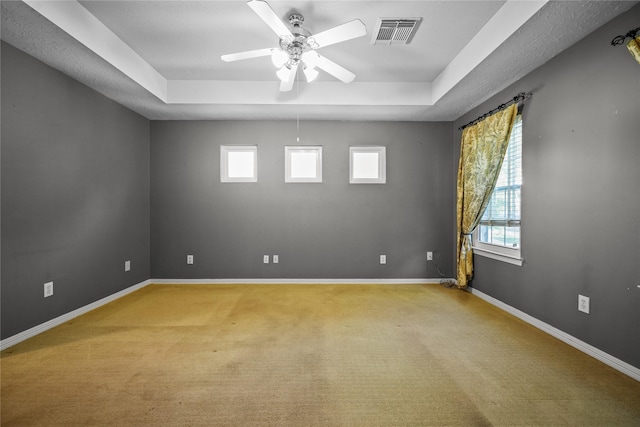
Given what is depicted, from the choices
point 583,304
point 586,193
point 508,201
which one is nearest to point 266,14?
point 586,193

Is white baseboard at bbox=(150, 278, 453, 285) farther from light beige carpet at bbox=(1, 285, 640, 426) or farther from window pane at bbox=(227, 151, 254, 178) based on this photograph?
window pane at bbox=(227, 151, 254, 178)

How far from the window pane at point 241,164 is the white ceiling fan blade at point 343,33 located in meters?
2.33

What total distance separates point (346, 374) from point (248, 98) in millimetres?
3152

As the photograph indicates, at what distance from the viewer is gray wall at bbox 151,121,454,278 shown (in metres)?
3.95

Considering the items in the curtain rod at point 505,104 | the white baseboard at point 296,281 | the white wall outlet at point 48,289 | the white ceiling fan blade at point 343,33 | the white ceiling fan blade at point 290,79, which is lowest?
the white baseboard at point 296,281

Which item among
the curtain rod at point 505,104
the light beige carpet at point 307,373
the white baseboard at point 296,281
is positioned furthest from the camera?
the white baseboard at point 296,281

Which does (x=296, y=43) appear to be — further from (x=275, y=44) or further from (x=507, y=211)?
(x=507, y=211)

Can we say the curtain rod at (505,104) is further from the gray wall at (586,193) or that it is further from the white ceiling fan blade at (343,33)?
the white ceiling fan blade at (343,33)

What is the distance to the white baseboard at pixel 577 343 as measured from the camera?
1769mm

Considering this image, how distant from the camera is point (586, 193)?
2.05m

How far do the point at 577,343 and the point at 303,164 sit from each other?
3.46m

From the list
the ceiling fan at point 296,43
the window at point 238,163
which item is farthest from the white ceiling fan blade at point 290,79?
the window at point 238,163

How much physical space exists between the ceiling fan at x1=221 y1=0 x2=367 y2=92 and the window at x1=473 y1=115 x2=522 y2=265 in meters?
1.90

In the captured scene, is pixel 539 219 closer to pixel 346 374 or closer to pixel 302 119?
pixel 346 374
